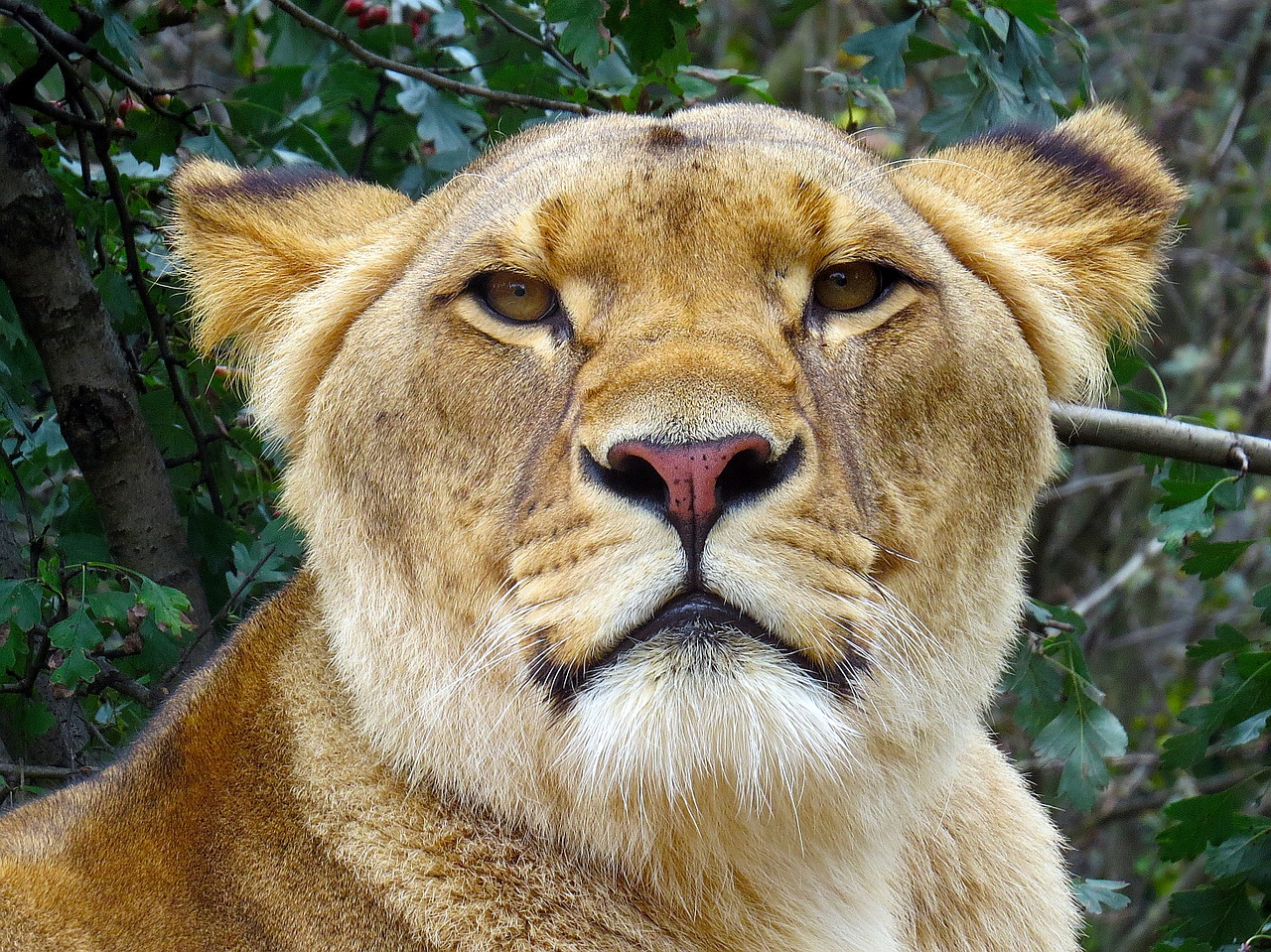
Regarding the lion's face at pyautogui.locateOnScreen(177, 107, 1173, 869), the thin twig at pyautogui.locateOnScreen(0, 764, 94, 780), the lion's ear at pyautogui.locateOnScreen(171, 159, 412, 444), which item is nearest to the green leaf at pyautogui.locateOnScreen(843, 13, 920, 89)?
the lion's face at pyautogui.locateOnScreen(177, 107, 1173, 869)

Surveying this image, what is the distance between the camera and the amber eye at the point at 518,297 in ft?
9.99

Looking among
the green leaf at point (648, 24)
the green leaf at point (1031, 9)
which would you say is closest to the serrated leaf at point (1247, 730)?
the green leaf at point (1031, 9)

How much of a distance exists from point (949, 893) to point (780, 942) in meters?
0.67

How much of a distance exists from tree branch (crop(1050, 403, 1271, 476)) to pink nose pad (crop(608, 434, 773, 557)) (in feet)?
6.47

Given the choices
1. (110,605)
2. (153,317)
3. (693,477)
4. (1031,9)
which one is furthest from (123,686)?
(1031,9)

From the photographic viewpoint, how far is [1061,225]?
12.0 feet

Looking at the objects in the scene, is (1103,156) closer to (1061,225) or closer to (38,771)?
(1061,225)

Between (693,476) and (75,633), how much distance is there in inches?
76.8

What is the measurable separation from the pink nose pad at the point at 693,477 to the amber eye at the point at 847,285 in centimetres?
68

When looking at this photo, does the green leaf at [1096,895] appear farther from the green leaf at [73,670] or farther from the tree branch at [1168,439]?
the green leaf at [73,670]

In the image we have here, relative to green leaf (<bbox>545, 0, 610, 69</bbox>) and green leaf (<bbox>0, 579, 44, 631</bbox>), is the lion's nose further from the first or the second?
green leaf (<bbox>0, 579, 44, 631</bbox>)

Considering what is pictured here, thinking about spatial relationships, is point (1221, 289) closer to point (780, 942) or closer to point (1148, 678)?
point (1148, 678)

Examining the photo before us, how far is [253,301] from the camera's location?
139 inches

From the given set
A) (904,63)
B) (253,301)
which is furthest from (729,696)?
(904,63)
